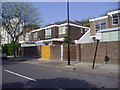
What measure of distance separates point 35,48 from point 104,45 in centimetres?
1619

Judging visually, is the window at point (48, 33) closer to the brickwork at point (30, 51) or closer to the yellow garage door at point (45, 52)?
the brickwork at point (30, 51)

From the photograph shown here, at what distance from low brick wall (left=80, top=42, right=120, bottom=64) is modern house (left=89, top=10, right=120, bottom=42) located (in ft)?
6.87

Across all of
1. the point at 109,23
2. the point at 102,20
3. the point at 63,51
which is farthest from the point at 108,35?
the point at 102,20

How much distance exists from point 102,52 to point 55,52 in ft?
28.6

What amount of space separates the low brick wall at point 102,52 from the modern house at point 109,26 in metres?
2.09

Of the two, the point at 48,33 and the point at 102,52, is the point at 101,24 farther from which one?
the point at 48,33

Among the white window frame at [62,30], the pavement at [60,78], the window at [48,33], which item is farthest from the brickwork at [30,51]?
the pavement at [60,78]

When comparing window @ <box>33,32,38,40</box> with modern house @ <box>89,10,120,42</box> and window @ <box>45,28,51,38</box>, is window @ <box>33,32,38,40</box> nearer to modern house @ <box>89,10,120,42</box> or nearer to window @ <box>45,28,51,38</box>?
window @ <box>45,28,51,38</box>

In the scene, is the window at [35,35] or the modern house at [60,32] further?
the window at [35,35]

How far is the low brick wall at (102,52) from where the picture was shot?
634 inches

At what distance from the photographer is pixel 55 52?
24359 mm

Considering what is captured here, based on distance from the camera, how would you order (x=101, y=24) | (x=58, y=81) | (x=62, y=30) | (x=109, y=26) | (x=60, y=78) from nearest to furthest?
1. (x=58, y=81)
2. (x=60, y=78)
3. (x=109, y=26)
4. (x=101, y=24)
5. (x=62, y=30)

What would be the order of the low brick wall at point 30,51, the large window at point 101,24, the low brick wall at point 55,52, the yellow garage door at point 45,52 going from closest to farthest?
the low brick wall at point 55,52 < the yellow garage door at point 45,52 < the large window at point 101,24 < the low brick wall at point 30,51

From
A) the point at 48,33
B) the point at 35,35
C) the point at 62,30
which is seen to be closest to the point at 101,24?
the point at 62,30
